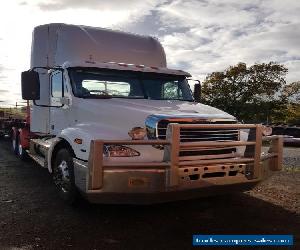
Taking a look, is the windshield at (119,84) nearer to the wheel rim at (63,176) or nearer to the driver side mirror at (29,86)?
the driver side mirror at (29,86)

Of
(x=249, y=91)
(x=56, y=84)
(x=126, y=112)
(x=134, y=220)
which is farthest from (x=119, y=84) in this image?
(x=249, y=91)

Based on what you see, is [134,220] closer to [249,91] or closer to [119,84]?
[119,84]

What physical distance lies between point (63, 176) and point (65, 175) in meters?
0.08

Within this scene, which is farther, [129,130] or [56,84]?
[56,84]

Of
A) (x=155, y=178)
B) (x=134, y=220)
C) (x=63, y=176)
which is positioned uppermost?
(x=155, y=178)

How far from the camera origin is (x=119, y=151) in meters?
5.18

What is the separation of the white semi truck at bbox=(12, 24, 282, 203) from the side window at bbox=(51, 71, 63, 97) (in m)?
0.02

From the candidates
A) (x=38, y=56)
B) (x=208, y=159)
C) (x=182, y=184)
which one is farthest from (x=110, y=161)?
(x=38, y=56)

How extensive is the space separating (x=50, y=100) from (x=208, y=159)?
407 cm

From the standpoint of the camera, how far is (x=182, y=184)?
16.4 feet

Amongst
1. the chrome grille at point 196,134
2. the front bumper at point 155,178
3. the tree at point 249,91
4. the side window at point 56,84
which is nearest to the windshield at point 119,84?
the side window at point 56,84

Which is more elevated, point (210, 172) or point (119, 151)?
point (119, 151)

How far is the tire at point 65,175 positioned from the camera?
19.6 ft

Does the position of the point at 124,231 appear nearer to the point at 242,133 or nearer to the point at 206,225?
the point at 206,225
